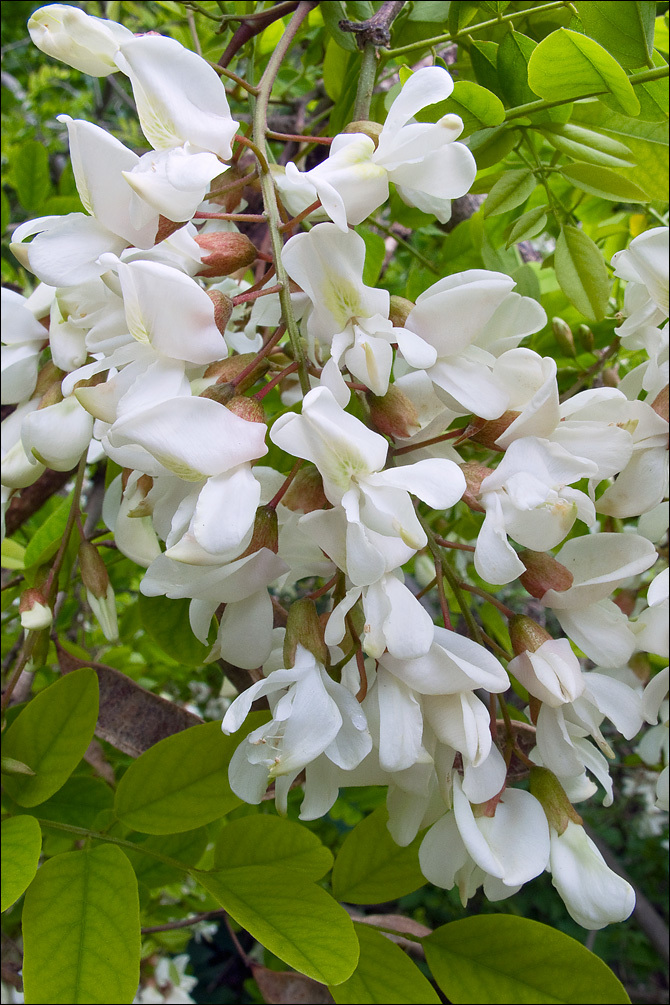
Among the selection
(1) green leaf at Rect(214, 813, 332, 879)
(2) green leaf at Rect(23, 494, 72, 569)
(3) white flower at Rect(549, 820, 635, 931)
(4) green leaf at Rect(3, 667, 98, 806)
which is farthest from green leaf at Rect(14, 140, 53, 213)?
(3) white flower at Rect(549, 820, 635, 931)

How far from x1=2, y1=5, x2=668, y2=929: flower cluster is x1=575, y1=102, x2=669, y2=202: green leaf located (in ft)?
0.43

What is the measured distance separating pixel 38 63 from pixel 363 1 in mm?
1985

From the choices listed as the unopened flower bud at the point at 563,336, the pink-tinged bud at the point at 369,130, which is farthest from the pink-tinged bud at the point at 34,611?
the unopened flower bud at the point at 563,336

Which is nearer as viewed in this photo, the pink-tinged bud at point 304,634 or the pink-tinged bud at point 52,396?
the pink-tinged bud at point 304,634

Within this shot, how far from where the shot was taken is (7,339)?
21.5 inches

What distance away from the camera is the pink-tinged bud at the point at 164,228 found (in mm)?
351

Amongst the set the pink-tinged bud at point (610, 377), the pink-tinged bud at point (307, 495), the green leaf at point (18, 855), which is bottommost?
the green leaf at point (18, 855)

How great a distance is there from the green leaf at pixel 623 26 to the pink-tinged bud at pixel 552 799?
0.38 meters

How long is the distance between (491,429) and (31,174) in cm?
72

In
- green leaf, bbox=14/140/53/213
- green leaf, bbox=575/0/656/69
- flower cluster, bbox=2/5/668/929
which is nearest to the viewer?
flower cluster, bbox=2/5/668/929

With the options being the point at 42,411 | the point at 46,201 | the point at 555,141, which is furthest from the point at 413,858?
the point at 46,201

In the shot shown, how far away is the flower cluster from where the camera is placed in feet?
1.02

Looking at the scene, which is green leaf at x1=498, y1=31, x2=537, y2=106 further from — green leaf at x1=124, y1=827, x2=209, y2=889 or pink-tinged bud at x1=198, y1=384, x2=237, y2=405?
green leaf at x1=124, y1=827, x2=209, y2=889

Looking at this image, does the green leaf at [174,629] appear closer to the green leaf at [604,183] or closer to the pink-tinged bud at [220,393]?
the pink-tinged bud at [220,393]
